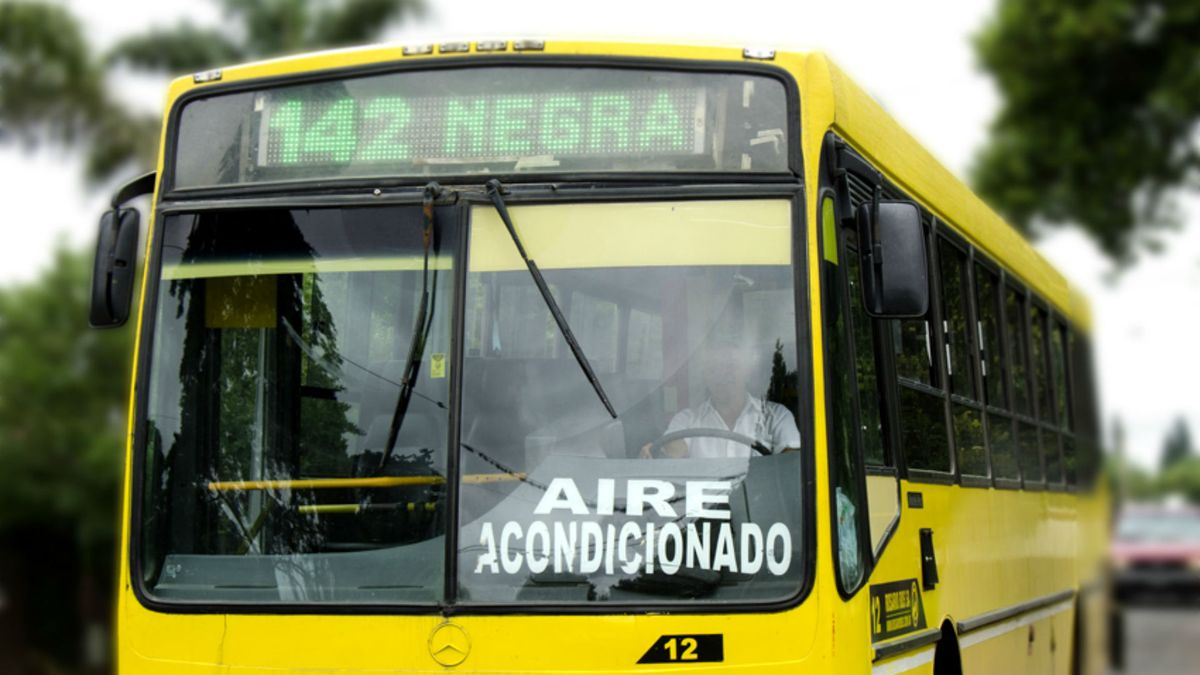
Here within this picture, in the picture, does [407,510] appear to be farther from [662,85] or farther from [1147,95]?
[1147,95]

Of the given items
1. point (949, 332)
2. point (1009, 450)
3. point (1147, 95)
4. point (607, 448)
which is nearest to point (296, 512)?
point (607, 448)

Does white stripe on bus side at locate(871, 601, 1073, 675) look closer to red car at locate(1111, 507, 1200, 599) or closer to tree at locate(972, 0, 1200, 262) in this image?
tree at locate(972, 0, 1200, 262)

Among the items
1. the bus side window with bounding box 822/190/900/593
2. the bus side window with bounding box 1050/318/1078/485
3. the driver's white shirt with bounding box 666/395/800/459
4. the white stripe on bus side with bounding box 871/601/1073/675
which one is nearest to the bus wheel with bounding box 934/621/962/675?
the white stripe on bus side with bounding box 871/601/1073/675

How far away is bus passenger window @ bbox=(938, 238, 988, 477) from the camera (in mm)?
7504

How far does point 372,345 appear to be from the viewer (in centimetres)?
575

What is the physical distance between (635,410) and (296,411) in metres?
1.13

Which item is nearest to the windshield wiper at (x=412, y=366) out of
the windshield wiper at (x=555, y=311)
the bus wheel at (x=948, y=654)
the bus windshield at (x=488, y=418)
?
the bus windshield at (x=488, y=418)

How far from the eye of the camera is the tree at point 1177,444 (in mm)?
179000

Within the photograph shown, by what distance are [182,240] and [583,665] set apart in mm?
2006

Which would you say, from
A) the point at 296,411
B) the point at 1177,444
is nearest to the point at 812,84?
the point at 296,411

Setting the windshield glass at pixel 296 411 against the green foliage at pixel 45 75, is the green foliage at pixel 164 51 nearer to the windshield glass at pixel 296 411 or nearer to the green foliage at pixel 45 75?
the green foliage at pixel 45 75

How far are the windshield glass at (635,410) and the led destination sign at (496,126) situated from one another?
7.7 inches

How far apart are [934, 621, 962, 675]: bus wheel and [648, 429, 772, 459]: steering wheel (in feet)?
6.02

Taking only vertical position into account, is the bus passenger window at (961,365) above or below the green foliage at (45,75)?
below
